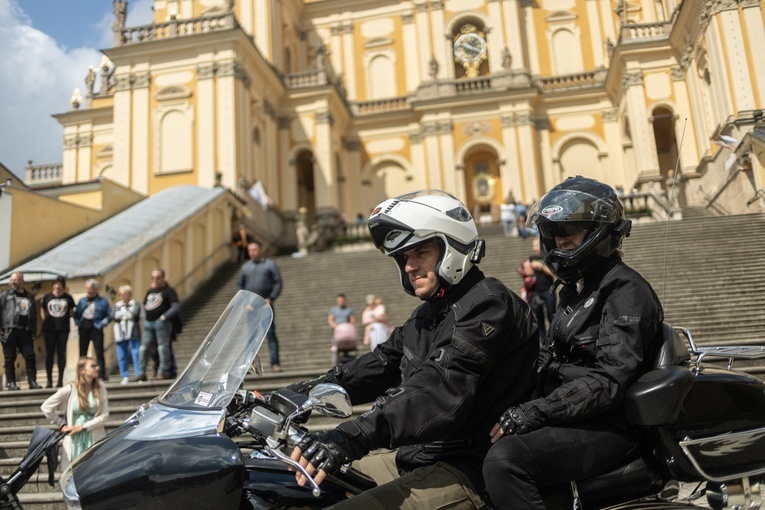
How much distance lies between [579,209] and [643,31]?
25.3 m

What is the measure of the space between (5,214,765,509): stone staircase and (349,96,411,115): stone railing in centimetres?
1425

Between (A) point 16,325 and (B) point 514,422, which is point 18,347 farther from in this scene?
(B) point 514,422

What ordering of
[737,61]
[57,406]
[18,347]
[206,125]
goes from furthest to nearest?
1. [206,125]
2. [737,61]
3. [18,347]
4. [57,406]

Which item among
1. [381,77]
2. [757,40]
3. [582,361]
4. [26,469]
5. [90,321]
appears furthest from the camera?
[381,77]

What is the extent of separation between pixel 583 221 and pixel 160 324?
7030mm

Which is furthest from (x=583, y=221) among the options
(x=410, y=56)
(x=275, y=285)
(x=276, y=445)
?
(x=410, y=56)

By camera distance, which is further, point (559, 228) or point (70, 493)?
point (559, 228)

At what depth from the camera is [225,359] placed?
89.7 inches

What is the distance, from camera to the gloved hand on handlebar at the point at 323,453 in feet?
5.99

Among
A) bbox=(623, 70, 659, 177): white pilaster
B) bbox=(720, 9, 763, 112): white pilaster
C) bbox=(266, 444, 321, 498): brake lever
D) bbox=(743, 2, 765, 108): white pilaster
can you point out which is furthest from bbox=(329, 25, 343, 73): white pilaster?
bbox=(266, 444, 321, 498): brake lever

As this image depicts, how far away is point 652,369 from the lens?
2.27 m

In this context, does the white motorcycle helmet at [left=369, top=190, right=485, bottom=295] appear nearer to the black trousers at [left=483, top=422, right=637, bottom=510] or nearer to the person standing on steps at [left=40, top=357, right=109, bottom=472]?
the black trousers at [left=483, top=422, right=637, bottom=510]

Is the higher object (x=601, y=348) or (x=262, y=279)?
(x=262, y=279)

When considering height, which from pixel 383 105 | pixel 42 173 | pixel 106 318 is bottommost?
pixel 106 318
